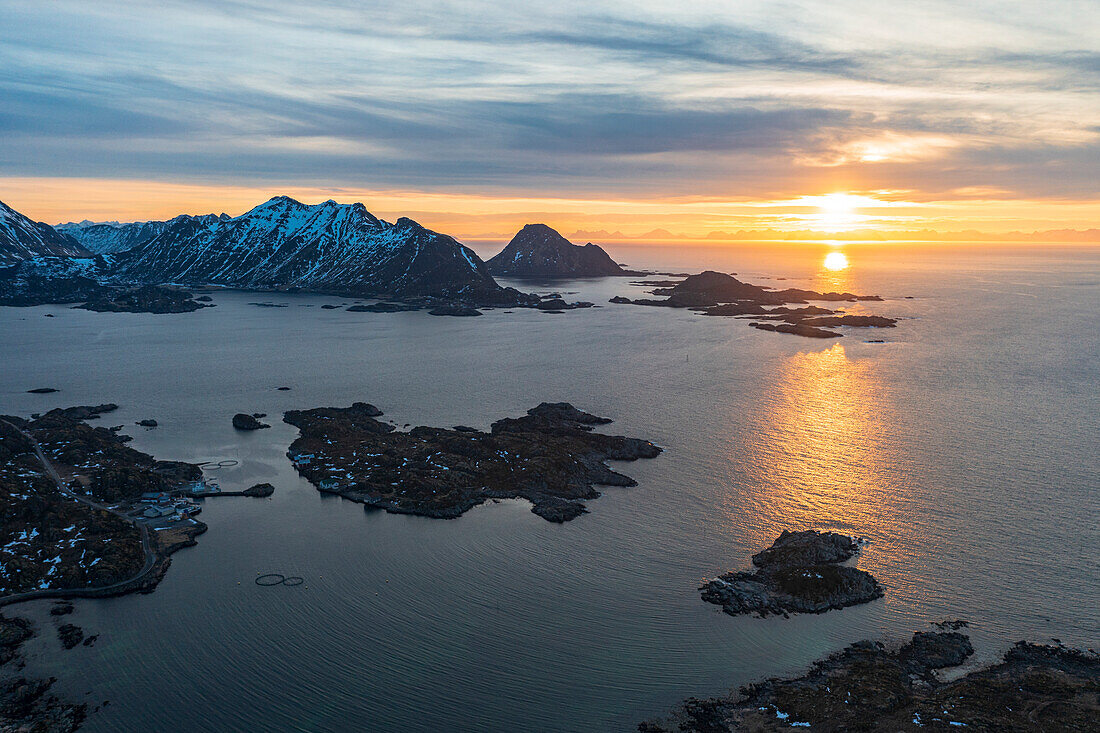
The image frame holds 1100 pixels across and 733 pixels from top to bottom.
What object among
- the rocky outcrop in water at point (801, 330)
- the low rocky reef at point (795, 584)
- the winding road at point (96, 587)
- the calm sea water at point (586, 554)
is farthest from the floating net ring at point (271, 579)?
the rocky outcrop in water at point (801, 330)

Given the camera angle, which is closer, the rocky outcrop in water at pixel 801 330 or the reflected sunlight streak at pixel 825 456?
the reflected sunlight streak at pixel 825 456

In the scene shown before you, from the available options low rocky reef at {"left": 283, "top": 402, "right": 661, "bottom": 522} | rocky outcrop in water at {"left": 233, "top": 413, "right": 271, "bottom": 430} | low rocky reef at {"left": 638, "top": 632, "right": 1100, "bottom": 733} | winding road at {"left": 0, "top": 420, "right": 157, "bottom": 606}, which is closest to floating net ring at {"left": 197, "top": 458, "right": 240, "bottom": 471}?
low rocky reef at {"left": 283, "top": 402, "right": 661, "bottom": 522}

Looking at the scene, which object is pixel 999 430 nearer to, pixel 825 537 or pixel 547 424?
pixel 825 537

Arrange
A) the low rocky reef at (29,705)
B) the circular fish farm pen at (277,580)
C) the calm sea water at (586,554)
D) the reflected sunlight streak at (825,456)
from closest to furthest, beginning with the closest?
the low rocky reef at (29,705) → the calm sea water at (586,554) → the circular fish farm pen at (277,580) → the reflected sunlight streak at (825,456)

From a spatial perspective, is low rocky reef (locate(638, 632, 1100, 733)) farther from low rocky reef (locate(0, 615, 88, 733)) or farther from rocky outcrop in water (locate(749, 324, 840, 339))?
rocky outcrop in water (locate(749, 324, 840, 339))

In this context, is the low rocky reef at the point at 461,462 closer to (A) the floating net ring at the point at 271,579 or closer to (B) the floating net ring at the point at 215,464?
(B) the floating net ring at the point at 215,464

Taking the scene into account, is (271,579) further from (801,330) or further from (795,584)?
(801,330)
